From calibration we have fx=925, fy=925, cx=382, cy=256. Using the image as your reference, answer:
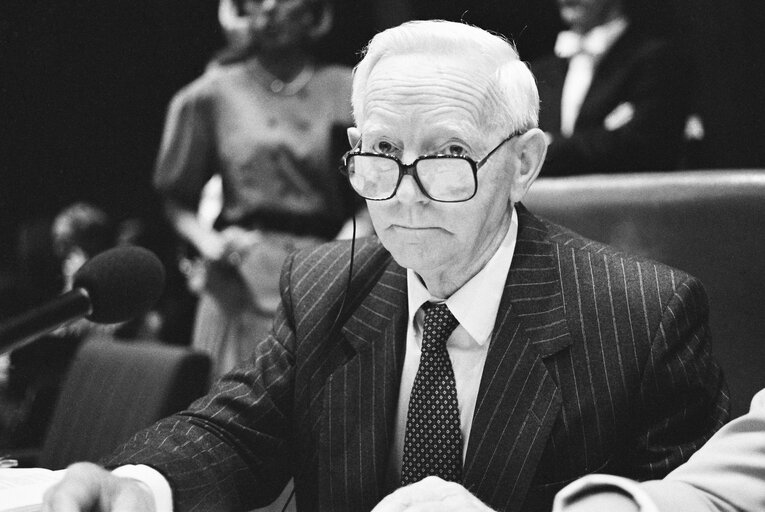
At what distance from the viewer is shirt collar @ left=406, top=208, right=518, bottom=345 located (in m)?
1.36

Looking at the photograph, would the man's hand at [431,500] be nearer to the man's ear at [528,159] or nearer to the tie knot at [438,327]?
the tie knot at [438,327]

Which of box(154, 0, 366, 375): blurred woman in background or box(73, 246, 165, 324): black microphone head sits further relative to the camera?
box(154, 0, 366, 375): blurred woman in background

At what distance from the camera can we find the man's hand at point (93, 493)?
973mm

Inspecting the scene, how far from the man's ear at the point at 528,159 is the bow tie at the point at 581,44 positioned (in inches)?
46.1

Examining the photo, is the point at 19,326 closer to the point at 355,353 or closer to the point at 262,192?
the point at 355,353

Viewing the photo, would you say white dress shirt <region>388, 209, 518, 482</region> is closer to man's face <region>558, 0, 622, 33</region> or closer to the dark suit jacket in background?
the dark suit jacket in background

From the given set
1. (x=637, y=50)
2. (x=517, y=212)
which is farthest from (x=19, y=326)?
(x=637, y=50)

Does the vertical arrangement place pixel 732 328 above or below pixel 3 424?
above

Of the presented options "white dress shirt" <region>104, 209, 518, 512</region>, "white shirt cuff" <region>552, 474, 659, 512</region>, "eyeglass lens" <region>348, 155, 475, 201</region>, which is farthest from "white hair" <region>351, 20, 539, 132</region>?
"white shirt cuff" <region>552, 474, 659, 512</region>

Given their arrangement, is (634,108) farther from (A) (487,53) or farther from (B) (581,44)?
(A) (487,53)

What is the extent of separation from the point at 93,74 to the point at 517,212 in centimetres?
188

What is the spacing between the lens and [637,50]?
2410mm

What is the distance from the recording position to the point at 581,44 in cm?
252

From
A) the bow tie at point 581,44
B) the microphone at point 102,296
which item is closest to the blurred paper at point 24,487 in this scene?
the microphone at point 102,296
